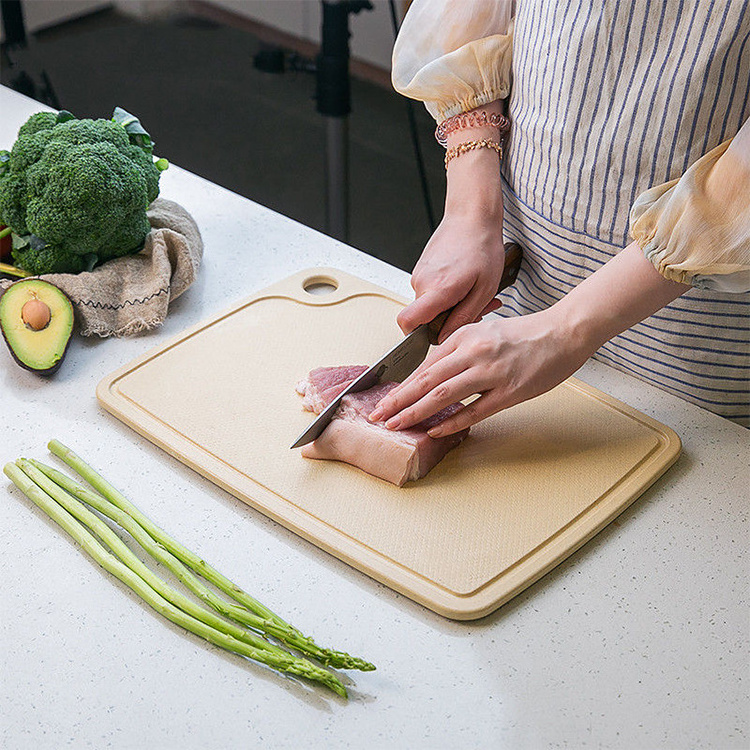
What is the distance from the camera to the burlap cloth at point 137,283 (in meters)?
1.39

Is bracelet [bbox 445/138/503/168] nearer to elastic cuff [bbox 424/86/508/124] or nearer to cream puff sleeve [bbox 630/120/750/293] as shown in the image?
elastic cuff [bbox 424/86/508/124]

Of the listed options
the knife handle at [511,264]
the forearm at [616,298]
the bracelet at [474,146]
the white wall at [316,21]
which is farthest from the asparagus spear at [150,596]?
the white wall at [316,21]

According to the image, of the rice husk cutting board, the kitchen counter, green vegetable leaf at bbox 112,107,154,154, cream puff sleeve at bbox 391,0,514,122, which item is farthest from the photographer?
green vegetable leaf at bbox 112,107,154,154

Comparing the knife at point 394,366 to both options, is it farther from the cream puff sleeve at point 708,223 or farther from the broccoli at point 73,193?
the broccoli at point 73,193

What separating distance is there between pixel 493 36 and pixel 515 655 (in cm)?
89

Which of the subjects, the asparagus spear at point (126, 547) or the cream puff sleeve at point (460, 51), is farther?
the cream puff sleeve at point (460, 51)

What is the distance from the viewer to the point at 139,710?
91 centimetres

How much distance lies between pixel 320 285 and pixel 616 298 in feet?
1.79

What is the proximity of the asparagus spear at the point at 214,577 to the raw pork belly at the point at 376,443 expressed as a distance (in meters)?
0.21

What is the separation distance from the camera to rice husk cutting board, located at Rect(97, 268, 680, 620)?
105 cm

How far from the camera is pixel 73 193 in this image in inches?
52.9

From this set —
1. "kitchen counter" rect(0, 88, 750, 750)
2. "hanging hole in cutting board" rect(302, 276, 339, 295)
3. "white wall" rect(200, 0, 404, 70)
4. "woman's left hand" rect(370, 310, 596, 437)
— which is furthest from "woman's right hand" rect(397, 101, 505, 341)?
"white wall" rect(200, 0, 404, 70)

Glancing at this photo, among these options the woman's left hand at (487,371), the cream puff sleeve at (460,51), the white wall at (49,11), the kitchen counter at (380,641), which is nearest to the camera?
the kitchen counter at (380,641)

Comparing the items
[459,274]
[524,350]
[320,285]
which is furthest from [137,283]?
[524,350]
